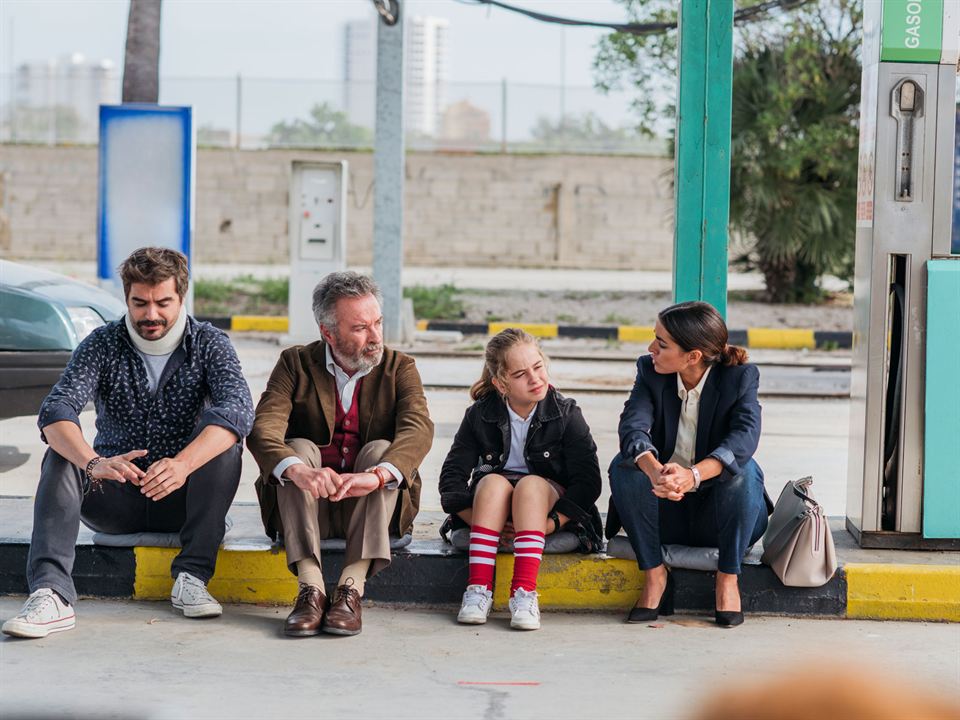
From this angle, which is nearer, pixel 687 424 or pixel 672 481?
pixel 672 481

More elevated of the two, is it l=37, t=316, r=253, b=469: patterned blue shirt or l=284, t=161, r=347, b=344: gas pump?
l=284, t=161, r=347, b=344: gas pump

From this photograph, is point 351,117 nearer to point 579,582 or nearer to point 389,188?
point 389,188

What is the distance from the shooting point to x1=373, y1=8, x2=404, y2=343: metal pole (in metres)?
14.0

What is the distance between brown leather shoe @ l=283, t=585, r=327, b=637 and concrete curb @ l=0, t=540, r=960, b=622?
0.26m

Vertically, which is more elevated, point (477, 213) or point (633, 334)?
point (477, 213)

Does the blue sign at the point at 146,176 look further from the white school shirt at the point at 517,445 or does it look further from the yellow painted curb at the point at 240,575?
the white school shirt at the point at 517,445

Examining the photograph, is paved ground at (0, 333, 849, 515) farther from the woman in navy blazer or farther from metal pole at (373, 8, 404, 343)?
the woman in navy blazer

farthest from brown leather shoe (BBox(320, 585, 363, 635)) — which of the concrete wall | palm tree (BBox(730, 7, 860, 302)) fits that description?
the concrete wall

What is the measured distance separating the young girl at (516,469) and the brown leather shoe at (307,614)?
0.49 meters

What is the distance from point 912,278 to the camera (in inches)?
191

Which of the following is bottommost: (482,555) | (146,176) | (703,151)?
(482,555)

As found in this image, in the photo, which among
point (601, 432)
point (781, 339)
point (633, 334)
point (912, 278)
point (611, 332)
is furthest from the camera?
point (611, 332)

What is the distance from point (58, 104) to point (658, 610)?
23751 mm

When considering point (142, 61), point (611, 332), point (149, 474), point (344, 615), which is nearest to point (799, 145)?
point (611, 332)
